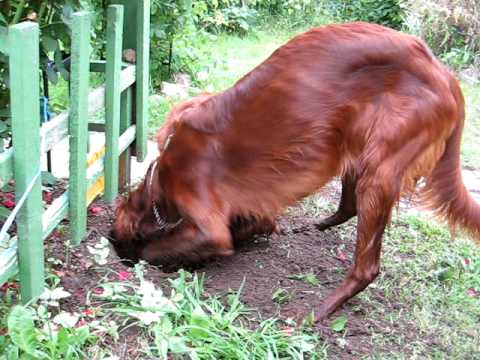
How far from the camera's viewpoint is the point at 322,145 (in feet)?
9.68

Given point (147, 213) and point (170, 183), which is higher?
point (170, 183)

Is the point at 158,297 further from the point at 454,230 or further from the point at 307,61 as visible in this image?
the point at 454,230

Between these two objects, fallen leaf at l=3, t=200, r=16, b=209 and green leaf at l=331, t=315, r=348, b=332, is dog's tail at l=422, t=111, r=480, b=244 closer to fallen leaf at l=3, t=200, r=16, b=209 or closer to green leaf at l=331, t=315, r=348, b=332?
green leaf at l=331, t=315, r=348, b=332

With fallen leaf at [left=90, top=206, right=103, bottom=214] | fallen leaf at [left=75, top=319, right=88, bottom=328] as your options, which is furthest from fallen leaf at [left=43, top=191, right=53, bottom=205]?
fallen leaf at [left=75, top=319, right=88, bottom=328]

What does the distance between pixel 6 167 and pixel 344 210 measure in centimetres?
193

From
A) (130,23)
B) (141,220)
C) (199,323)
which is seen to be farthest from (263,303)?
(130,23)

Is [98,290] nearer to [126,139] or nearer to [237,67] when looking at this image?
[126,139]

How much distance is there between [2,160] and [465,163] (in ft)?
12.6

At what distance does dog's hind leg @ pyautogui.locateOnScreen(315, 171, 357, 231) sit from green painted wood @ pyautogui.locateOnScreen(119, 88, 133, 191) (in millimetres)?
1164

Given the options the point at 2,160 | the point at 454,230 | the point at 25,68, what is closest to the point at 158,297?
the point at 2,160

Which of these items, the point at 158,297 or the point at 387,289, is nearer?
the point at 158,297

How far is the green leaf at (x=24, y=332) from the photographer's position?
2.29 metres

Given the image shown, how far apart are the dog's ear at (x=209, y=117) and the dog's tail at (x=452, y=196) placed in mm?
1018

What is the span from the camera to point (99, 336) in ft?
8.24
